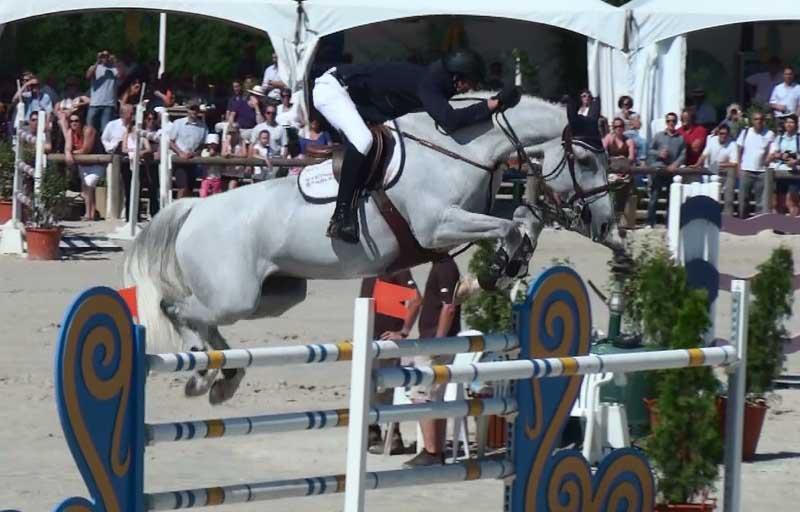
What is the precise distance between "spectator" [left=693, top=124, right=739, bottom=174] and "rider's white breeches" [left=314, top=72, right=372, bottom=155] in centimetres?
976

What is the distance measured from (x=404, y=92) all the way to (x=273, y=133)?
941 cm

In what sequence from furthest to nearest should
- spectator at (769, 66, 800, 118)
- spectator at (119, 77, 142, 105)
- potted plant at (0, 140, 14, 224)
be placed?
spectator at (769, 66, 800, 118)
spectator at (119, 77, 142, 105)
potted plant at (0, 140, 14, 224)

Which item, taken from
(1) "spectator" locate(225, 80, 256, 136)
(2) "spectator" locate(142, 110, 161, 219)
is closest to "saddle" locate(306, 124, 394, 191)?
(2) "spectator" locate(142, 110, 161, 219)

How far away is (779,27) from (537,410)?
17732mm

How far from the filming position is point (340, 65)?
7789 mm

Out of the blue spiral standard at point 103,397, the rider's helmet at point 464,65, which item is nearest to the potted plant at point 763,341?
the rider's helmet at point 464,65

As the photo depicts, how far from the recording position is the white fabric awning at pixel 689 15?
17453 millimetres

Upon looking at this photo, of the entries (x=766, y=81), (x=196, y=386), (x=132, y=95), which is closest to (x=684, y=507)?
(x=196, y=386)

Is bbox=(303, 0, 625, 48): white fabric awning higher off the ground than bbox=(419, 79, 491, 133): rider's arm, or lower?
higher

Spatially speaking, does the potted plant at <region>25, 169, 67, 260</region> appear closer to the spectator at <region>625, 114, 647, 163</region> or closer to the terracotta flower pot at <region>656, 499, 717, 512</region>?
the spectator at <region>625, 114, 647, 163</region>

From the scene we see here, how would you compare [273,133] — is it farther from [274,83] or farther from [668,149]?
[668,149]

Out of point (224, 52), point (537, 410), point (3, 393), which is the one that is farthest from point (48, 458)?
point (224, 52)

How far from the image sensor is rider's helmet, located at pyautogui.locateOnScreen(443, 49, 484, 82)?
7.37 metres

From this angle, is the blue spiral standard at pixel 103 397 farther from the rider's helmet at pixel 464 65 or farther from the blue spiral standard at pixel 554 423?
the rider's helmet at pixel 464 65
